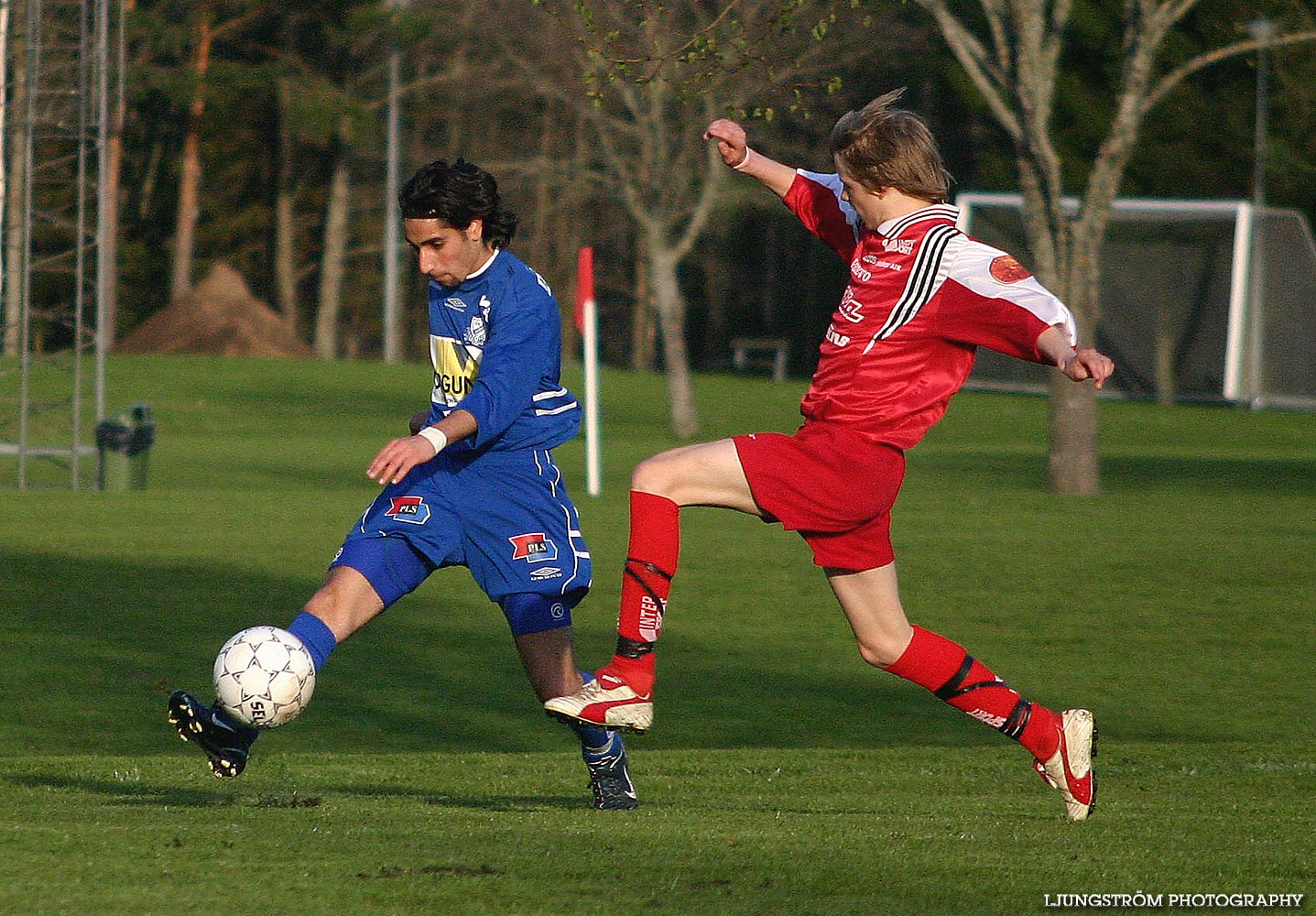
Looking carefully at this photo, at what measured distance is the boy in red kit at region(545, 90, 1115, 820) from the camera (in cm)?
559

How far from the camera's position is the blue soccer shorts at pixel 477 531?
5.98 metres

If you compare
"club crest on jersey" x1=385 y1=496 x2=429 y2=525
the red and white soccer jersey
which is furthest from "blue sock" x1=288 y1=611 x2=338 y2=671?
the red and white soccer jersey

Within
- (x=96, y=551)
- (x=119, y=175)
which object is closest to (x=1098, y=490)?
(x=96, y=551)

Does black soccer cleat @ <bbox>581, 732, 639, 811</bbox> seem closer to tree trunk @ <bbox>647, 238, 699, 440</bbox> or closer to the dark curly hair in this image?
the dark curly hair

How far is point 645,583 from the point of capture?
5672mm

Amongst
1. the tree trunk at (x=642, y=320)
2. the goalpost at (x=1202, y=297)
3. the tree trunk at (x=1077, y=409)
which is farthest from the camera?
the tree trunk at (x=642, y=320)

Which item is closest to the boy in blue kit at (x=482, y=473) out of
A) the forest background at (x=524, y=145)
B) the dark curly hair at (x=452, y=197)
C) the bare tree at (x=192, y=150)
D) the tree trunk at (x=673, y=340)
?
the dark curly hair at (x=452, y=197)

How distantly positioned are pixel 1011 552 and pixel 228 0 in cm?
4209

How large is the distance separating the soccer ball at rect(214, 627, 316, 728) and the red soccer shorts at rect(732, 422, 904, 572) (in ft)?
4.71

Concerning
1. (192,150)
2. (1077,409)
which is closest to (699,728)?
(1077,409)

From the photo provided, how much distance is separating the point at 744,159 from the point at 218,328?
4258 centimetres

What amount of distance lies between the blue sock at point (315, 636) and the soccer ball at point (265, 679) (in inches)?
1.1

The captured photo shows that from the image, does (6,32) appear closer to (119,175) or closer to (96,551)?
(96,551)

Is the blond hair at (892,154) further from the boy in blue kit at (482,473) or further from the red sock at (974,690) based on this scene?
the red sock at (974,690)
